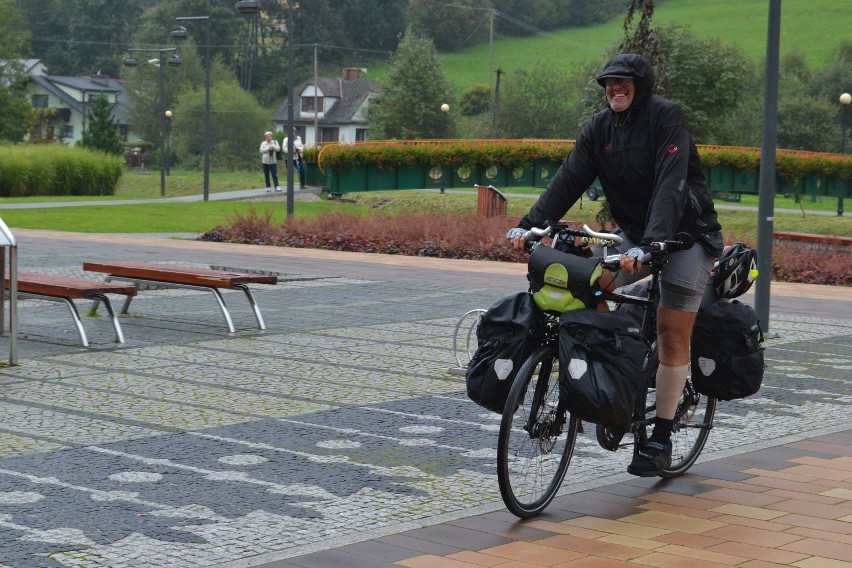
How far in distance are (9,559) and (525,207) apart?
35586 millimetres

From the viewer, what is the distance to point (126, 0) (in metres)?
139

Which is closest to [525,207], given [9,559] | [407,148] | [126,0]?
[407,148]

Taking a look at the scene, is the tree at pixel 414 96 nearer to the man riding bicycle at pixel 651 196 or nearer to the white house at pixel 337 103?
the white house at pixel 337 103

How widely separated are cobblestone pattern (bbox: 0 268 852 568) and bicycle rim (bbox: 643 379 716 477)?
31 cm

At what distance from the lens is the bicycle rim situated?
6.32 meters

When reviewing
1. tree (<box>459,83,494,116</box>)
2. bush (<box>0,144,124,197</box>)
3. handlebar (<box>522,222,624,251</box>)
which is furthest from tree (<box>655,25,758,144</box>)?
handlebar (<box>522,222,624,251</box>)

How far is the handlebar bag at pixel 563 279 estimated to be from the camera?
17.6 feet

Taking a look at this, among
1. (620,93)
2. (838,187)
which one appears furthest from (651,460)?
(838,187)

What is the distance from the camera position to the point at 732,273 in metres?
6.11

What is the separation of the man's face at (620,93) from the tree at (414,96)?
75.7 metres

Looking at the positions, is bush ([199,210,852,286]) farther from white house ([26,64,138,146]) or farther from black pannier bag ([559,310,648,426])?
white house ([26,64,138,146])

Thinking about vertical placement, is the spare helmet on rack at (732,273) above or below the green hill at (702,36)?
below

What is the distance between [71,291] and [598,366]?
5.96 meters

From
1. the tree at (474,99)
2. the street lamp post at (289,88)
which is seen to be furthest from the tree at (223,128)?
the street lamp post at (289,88)
